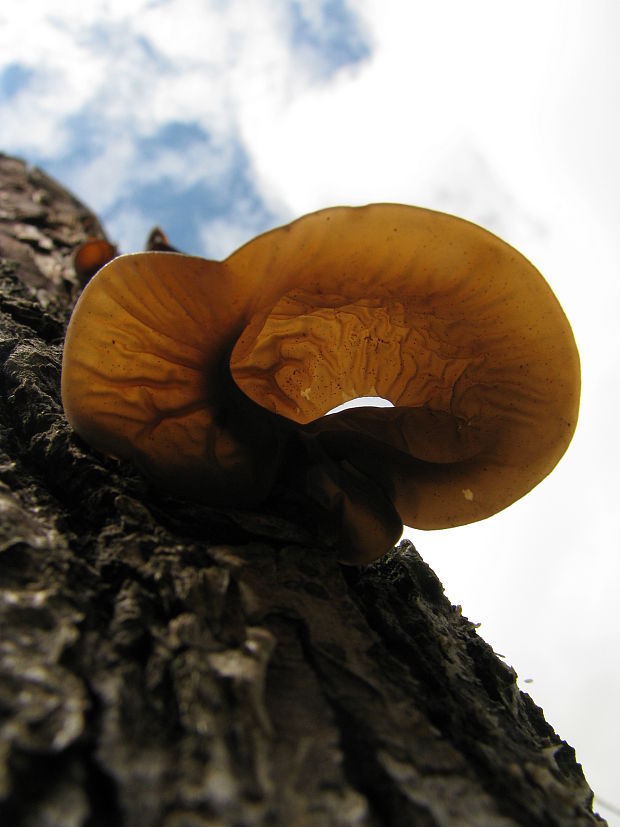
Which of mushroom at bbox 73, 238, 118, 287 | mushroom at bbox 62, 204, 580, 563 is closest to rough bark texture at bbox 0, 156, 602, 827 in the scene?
mushroom at bbox 62, 204, 580, 563

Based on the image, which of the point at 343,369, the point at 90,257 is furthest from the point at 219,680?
the point at 90,257

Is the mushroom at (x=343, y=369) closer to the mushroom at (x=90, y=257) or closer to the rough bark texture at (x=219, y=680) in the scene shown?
the rough bark texture at (x=219, y=680)

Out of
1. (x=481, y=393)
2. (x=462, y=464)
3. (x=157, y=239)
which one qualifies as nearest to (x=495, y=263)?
(x=481, y=393)

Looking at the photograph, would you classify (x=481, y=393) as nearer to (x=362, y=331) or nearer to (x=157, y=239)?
(x=362, y=331)

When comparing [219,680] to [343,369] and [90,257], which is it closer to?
[343,369]

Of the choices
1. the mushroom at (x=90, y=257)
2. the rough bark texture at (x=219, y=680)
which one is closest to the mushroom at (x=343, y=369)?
the rough bark texture at (x=219, y=680)

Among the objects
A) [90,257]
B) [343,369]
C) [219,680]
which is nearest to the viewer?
[219,680]
